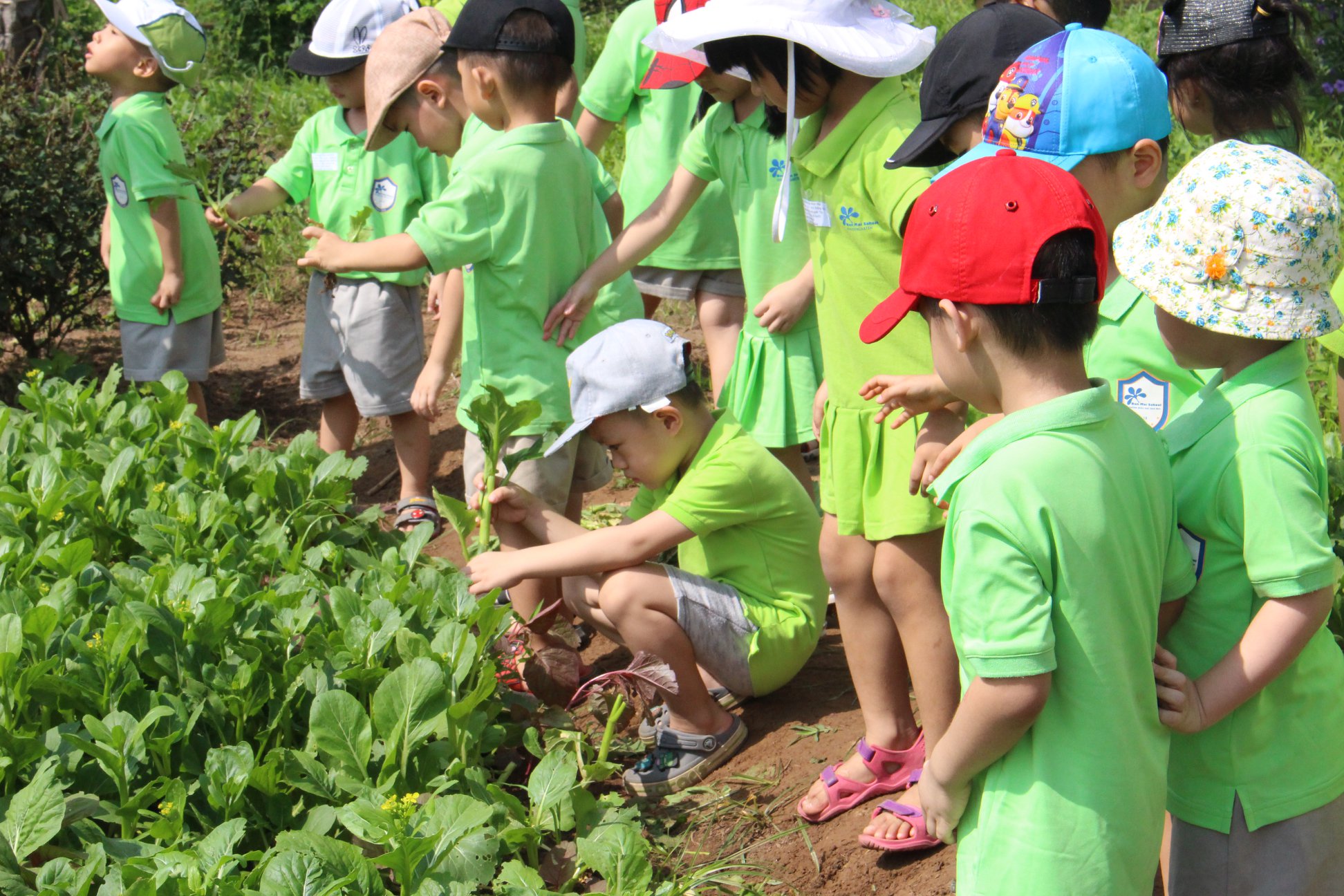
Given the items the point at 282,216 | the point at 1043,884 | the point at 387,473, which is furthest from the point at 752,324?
the point at 282,216

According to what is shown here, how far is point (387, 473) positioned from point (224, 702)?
10.3 feet

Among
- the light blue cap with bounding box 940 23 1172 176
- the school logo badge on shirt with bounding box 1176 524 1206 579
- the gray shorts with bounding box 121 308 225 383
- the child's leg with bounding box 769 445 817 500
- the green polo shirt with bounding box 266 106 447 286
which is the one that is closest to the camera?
the school logo badge on shirt with bounding box 1176 524 1206 579

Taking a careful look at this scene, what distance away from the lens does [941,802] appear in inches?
67.7

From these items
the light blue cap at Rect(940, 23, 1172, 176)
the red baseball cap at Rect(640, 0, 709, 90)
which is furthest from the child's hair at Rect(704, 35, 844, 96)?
the red baseball cap at Rect(640, 0, 709, 90)

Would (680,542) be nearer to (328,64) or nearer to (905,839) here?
(905,839)

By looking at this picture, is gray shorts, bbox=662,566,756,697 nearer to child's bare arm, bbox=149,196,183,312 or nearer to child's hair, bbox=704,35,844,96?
child's hair, bbox=704,35,844,96

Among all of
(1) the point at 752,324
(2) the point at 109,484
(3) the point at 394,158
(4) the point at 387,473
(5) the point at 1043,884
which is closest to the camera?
(5) the point at 1043,884

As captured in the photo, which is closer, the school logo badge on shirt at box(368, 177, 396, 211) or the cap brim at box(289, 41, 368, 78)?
the cap brim at box(289, 41, 368, 78)

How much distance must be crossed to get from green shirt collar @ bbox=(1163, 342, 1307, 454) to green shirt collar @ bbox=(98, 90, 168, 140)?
4200mm

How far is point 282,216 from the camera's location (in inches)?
329

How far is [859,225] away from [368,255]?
136 cm

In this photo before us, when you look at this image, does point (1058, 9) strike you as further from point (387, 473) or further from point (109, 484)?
point (387, 473)

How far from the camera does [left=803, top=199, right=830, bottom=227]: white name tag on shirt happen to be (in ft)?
8.54

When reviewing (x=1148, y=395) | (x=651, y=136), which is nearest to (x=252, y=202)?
(x=651, y=136)
